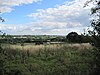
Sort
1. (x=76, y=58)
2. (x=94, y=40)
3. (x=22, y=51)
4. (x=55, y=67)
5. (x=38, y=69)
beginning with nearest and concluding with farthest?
(x=94, y=40) < (x=38, y=69) < (x=55, y=67) < (x=76, y=58) < (x=22, y=51)

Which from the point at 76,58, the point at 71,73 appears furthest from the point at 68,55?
the point at 71,73

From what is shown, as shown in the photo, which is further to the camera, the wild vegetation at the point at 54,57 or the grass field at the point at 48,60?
→ the grass field at the point at 48,60

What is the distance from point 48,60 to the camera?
3300cm

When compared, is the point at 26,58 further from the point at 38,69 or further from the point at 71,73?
the point at 71,73

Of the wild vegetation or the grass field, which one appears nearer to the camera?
the wild vegetation

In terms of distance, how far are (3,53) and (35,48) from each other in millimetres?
18410

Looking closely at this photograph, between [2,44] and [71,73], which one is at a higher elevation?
[2,44]

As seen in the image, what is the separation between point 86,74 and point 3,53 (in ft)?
20.4

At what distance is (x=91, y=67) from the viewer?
24.0m

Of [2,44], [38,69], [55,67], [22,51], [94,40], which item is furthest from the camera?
[22,51]

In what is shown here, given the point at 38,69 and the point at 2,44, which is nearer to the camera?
the point at 2,44

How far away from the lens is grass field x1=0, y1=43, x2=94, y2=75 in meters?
25.4

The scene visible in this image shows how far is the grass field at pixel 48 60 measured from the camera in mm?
25422

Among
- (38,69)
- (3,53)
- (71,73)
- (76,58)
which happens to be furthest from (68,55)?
(3,53)
